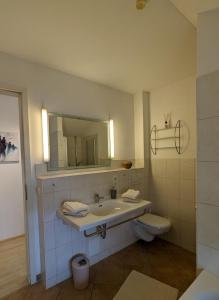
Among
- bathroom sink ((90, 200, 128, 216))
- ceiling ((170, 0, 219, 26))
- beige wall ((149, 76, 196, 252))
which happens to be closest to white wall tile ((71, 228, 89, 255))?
bathroom sink ((90, 200, 128, 216))

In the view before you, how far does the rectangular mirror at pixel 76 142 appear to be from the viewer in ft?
6.82

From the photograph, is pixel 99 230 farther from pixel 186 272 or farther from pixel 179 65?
pixel 179 65

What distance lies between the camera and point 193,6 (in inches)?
47.7

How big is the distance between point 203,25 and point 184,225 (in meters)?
2.34

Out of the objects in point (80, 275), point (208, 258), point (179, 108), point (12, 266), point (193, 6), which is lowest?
point (12, 266)

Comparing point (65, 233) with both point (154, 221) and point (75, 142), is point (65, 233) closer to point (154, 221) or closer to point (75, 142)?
point (75, 142)

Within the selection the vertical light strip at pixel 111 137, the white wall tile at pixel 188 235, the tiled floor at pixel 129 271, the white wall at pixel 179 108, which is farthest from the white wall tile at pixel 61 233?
the white wall at pixel 179 108

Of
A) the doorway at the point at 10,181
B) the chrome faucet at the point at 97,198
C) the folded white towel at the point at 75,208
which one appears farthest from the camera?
the doorway at the point at 10,181

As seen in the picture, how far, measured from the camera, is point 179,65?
6.79 ft

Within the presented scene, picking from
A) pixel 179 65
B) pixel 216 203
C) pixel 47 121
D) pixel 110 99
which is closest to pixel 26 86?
pixel 47 121

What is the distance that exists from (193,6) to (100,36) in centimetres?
72

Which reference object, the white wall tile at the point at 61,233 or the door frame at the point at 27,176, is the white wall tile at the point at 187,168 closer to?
the white wall tile at the point at 61,233

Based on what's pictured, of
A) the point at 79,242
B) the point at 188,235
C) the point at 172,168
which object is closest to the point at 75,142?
the point at 79,242

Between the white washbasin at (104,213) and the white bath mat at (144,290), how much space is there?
2.08 feet
